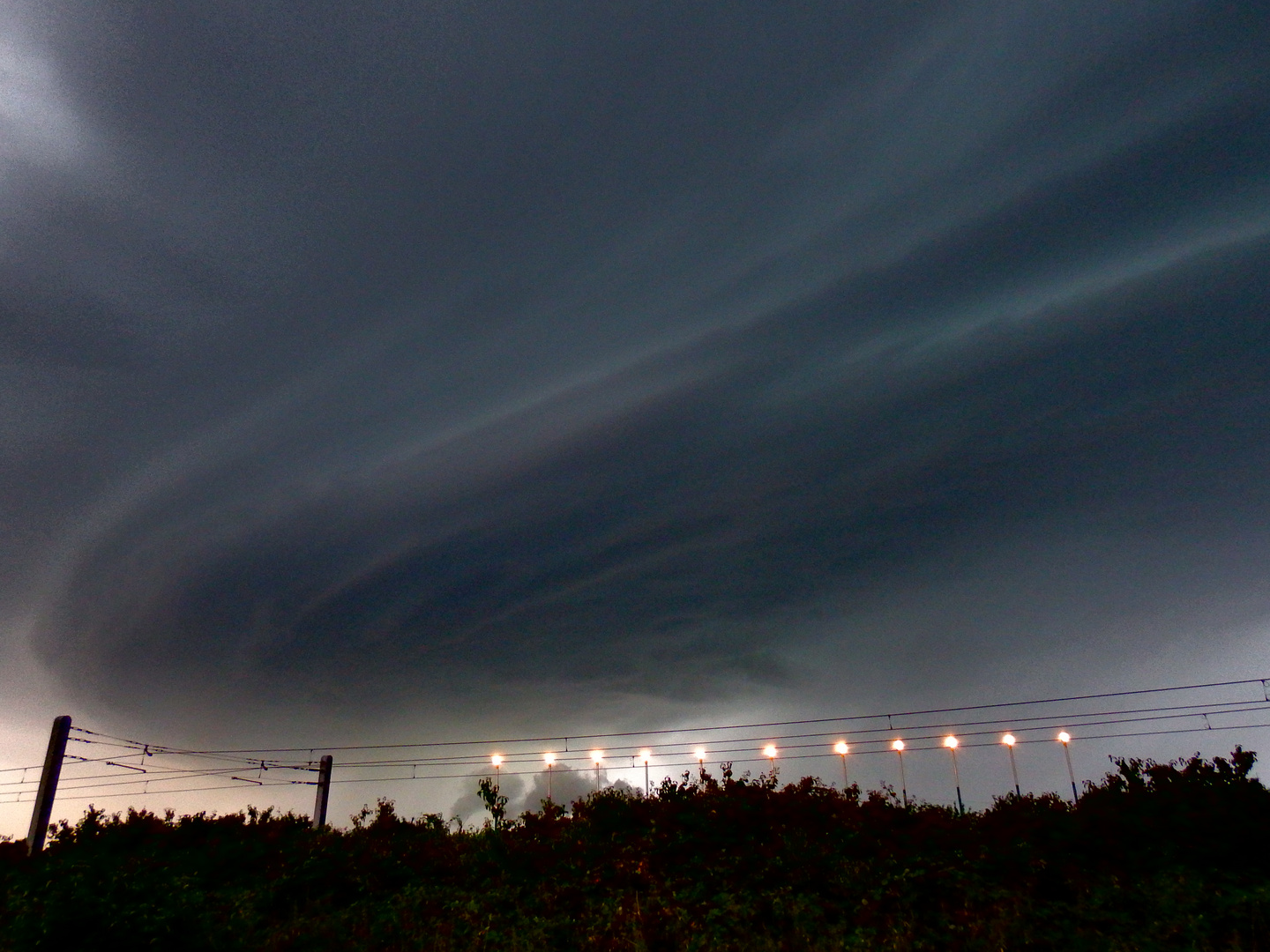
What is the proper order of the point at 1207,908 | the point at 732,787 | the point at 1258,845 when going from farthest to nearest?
the point at 732,787, the point at 1258,845, the point at 1207,908

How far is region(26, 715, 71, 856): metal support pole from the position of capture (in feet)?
116

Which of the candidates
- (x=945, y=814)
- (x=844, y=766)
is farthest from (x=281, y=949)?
(x=844, y=766)

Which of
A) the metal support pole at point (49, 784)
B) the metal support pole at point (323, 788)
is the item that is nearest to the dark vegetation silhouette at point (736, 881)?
the metal support pole at point (49, 784)

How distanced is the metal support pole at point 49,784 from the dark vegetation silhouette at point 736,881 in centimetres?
350

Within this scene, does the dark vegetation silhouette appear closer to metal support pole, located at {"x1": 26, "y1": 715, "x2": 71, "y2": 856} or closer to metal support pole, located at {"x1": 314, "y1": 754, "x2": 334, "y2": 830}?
metal support pole, located at {"x1": 26, "y1": 715, "x2": 71, "y2": 856}

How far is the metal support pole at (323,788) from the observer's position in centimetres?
4975

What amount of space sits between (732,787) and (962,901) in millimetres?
12009

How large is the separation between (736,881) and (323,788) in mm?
35876

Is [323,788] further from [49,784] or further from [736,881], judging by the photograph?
[736,881]

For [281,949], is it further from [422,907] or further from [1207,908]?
[1207,908]

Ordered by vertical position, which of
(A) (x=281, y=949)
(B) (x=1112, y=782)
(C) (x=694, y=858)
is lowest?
(A) (x=281, y=949)

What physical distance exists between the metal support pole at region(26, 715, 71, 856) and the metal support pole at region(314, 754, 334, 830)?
1472cm

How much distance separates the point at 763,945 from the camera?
750 inches

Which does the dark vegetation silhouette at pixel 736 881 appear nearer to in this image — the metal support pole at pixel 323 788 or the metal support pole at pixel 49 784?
the metal support pole at pixel 49 784
